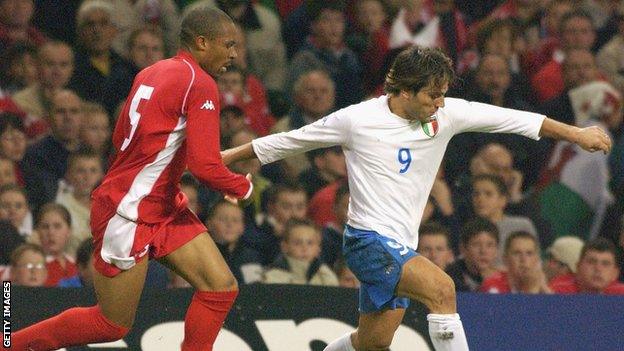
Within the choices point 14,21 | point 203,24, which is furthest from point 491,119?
point 14,21

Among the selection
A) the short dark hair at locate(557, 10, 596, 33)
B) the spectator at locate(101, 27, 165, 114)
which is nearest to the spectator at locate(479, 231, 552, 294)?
the spectator at locate(101, 27, 165, 114)

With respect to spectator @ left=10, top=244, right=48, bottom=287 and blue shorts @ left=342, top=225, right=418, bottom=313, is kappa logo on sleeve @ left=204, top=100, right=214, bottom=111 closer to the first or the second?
blue shorts @ left=342, top=225, right=418, bottom=313

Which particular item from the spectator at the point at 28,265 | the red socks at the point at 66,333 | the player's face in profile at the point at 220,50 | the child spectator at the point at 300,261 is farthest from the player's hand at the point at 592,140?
the spectator at the point at 28,265

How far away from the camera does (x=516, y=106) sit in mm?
12148

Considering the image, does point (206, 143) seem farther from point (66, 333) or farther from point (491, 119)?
point (491, 119)

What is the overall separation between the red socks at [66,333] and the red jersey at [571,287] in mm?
3815

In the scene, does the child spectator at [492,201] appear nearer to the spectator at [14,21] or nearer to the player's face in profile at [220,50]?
the spectator at [14,21]

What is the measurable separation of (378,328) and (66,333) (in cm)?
146

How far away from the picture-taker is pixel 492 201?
420 inches

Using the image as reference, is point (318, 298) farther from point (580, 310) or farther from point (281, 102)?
point (281, 102)

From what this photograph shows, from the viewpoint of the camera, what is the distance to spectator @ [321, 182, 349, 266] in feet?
33.7

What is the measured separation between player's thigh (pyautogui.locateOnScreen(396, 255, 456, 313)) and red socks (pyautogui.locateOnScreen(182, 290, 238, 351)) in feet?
2.59

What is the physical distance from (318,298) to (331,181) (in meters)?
2.43

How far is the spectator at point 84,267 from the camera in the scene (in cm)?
921
